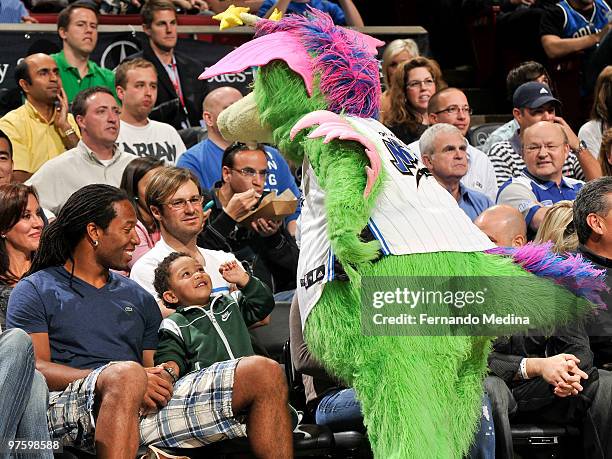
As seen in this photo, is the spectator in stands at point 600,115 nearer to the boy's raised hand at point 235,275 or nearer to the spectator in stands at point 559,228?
the spectator in stands at point 559,228

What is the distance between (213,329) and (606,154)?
2863 mm

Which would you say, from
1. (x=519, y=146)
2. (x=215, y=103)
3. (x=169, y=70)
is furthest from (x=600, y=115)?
(x=169, y=70)

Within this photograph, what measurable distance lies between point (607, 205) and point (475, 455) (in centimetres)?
106

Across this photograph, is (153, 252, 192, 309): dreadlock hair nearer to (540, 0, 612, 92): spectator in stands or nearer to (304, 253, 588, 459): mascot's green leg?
(304, 253, 588, 459): mascot's green leg

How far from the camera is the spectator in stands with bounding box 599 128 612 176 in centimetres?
568

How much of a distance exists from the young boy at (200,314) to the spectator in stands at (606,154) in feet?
8.42

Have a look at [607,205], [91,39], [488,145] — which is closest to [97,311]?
[607,205]

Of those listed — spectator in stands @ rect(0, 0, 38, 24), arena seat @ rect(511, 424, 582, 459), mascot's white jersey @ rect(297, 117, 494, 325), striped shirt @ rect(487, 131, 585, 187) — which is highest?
spectator in stands @ rect(0, 0, 38, 24)

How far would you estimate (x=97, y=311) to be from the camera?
3.56 meters

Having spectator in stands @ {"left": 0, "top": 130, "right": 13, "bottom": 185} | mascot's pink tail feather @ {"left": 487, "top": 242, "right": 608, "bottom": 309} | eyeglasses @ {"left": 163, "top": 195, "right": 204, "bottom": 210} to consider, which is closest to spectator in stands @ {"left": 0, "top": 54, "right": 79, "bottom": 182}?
spectator in stands @ {"left": 0, "top": 130, "right": 13, "bottom": 185}

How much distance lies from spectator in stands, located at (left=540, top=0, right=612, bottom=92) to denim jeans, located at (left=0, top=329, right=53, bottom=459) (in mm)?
5154

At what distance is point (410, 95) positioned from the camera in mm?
6199

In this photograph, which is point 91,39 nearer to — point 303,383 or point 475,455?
point 303,383

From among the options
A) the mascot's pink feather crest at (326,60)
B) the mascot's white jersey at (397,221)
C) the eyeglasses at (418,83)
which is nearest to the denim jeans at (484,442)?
the mascot's white jersey at (397,221)
